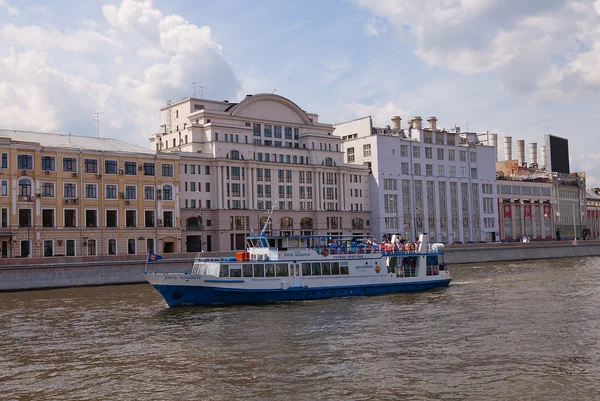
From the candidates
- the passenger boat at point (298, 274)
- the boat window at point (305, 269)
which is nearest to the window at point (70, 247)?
the passenger boat at point (298, 274)

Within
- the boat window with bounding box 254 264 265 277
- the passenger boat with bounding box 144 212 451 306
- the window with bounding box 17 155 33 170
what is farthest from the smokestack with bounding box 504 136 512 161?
the boat window with bounding box 254 264 265 277

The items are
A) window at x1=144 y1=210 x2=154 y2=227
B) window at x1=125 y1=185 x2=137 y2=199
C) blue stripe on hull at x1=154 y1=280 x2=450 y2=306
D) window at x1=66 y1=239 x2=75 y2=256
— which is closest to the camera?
blue stripe on hull at x1=154 y1=280 x2=450 y2=306

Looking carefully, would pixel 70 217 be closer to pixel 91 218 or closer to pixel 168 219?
pixel 91 218

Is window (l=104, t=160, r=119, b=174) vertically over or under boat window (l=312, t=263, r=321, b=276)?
over

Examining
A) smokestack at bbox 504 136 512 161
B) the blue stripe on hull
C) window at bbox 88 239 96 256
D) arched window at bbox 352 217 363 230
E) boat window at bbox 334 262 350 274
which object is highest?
smokestack at bbox 504 136 512 161

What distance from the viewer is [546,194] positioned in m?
123

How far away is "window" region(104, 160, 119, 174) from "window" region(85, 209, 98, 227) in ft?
14.5

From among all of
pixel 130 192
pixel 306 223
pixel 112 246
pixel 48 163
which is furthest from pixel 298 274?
pixel 306 223

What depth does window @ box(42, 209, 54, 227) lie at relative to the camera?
6719 cm

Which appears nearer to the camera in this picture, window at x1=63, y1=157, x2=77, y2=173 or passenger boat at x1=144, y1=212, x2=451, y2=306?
passenger boat at x1=144, y1=212, x2=451, y2=306

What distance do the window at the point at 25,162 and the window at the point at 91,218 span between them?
23.9 ft

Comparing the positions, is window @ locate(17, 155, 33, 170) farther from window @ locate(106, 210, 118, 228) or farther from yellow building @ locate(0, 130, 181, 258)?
window @ locate(106, 210, 118, 228)

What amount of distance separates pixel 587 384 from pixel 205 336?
52.1ft

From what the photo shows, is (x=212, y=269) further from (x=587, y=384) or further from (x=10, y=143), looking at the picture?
(x=10, y=143)
